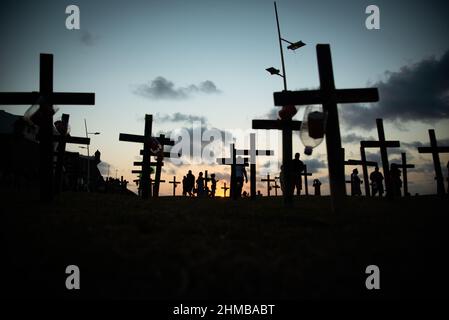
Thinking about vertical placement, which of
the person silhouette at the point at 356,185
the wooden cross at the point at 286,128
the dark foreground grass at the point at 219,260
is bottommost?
the dark foreground grass at the point at 219,260

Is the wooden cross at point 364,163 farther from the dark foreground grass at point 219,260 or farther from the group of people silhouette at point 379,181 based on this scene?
the dark foreground grass at point 219,260

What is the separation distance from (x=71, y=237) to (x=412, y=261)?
127 inches

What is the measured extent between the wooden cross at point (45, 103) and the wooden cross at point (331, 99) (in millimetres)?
4799

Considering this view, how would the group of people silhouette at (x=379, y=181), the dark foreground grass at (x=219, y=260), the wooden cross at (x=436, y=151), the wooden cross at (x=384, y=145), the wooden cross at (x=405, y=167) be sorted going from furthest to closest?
the wooden cross at (x=405, y=167) → the group of people silhouette at (x=379, y=181) → the wooden cross at (x=436, y=151) → the wooden cross at (x=384, y=145) → the dark foreground grass at (x=219, y=260)

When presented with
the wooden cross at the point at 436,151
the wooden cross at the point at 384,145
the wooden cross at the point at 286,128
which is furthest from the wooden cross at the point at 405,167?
the wooden cross at the point at 286,128

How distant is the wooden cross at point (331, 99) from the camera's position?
5629 mm

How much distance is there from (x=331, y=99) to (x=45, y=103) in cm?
654

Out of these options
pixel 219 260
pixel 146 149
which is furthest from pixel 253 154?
pixel 219 260

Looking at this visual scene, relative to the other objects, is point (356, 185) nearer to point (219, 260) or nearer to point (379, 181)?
point (379, 181)

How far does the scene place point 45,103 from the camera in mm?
6504

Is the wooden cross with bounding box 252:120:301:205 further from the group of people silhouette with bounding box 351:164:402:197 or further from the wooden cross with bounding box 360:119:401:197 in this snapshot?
the group of people silhouette with bounding box 351:164:402:197

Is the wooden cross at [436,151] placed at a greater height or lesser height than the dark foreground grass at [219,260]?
greater
